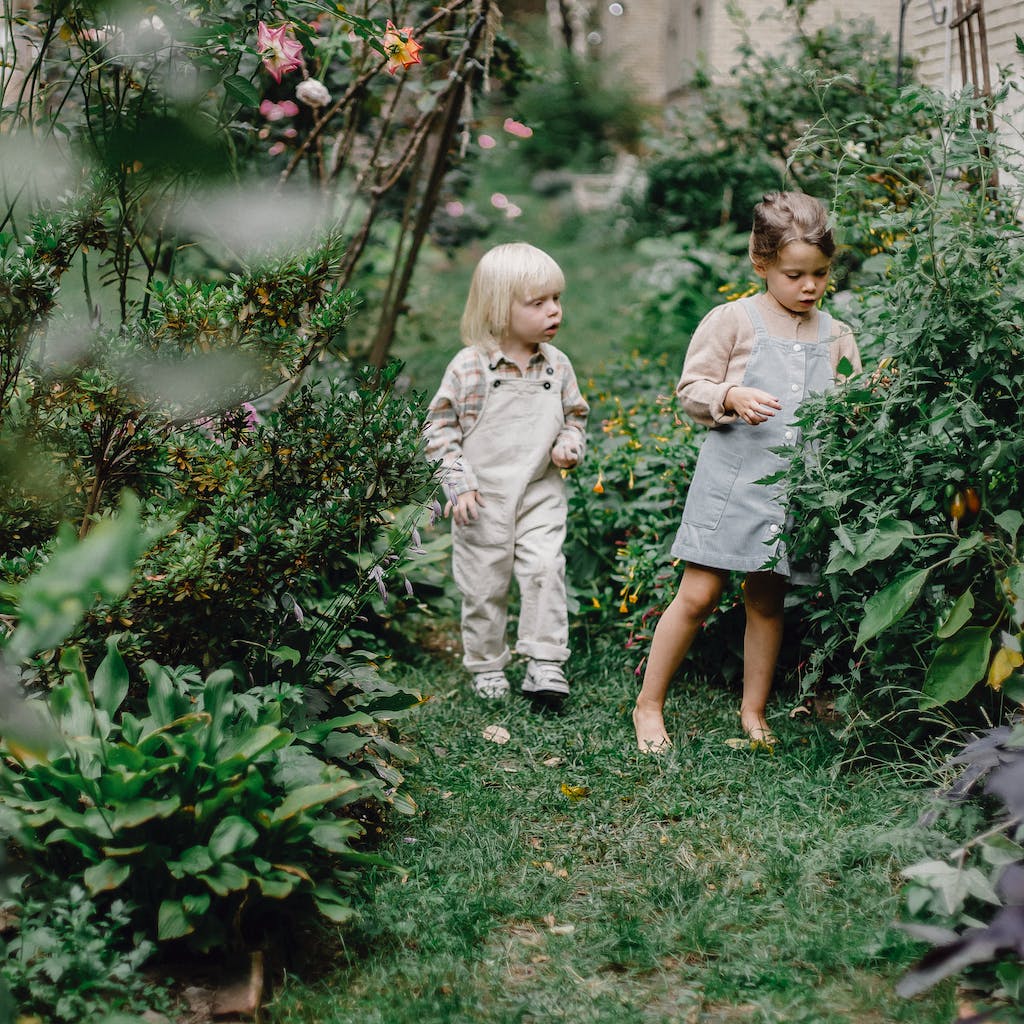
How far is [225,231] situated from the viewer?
11.1 feet

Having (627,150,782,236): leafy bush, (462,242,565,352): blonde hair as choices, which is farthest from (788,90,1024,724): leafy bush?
(627,150,782,236): leafy bush

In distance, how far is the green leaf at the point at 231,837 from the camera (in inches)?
87.3

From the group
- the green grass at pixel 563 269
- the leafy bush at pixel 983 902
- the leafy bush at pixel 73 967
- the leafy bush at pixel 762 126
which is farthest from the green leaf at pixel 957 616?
the leafy bush at pixel 762 126

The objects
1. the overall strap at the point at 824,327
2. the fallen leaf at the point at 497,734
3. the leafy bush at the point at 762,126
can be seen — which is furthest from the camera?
the leafy bush at the point at 762,126

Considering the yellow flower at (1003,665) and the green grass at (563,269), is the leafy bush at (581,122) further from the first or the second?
the yellow flower at (1003,665)

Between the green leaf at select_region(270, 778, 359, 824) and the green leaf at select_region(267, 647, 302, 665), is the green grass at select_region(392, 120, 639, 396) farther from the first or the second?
the green leaf at select_region(270, 778, 359, 824)

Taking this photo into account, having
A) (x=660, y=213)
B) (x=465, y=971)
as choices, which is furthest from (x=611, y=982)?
(x=660, y=213)

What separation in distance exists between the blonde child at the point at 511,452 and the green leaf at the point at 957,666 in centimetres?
142

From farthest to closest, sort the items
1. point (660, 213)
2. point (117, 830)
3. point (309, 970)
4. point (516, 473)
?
point (660, 213)
point (516, 473)
point (309, 970)
point (117, 830)

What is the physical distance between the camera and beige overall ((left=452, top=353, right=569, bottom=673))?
13.0 feet

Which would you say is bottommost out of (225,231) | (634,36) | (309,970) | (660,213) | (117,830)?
(309,970)

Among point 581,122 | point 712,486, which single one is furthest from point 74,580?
point 581,122

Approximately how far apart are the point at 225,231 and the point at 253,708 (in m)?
1.60

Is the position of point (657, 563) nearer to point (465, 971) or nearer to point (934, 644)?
point (934, 644)
